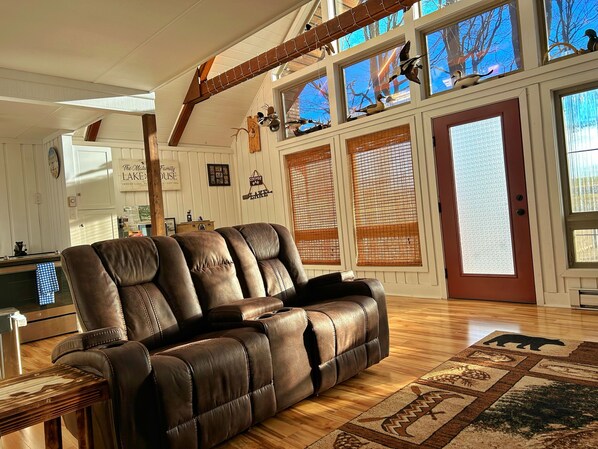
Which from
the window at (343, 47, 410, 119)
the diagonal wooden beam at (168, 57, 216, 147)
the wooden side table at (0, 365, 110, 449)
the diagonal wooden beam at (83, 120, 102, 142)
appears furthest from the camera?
the diagonal wooden beam at (168, 57, 216, 147)

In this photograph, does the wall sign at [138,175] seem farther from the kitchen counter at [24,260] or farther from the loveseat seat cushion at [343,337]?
the loveseat seat cushion at [343,337]

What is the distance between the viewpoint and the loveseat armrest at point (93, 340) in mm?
1911

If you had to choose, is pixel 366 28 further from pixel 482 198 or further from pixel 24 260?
pixel 24 260

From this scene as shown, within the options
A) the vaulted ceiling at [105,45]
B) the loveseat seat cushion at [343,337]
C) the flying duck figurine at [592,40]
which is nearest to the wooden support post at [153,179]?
the vaulted ceiling at [105,45]

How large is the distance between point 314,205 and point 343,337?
4012 millimetres

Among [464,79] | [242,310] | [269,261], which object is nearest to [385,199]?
[464,79]

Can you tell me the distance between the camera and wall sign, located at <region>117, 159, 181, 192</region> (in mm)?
6500

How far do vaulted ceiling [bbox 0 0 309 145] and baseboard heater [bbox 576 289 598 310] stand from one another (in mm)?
3591

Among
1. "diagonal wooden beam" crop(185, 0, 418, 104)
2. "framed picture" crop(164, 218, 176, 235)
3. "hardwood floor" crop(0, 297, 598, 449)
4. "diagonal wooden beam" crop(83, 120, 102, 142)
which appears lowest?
"hardwood floor" crop(0, 297, 598, 449)

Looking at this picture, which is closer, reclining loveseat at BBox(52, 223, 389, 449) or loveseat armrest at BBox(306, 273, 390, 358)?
reclining loveseat at BBox(52, 223, 389, 449)

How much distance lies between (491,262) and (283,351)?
324 cm

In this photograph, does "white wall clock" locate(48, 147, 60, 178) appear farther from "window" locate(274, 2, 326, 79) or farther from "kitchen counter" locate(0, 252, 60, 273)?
"window" locate(274, 2, 326, 79)

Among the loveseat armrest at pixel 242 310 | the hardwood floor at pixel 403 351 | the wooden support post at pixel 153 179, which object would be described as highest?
the wooden support post at pixel 153 179

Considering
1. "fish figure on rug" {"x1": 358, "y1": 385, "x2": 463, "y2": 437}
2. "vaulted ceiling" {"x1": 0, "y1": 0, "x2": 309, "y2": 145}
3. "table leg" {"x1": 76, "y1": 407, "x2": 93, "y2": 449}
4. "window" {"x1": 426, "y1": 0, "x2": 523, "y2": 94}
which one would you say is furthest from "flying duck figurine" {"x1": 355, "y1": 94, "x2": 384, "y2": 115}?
"table leg" {"x1": 76, "y1": 407, "x2": 93, "y2": 449}
